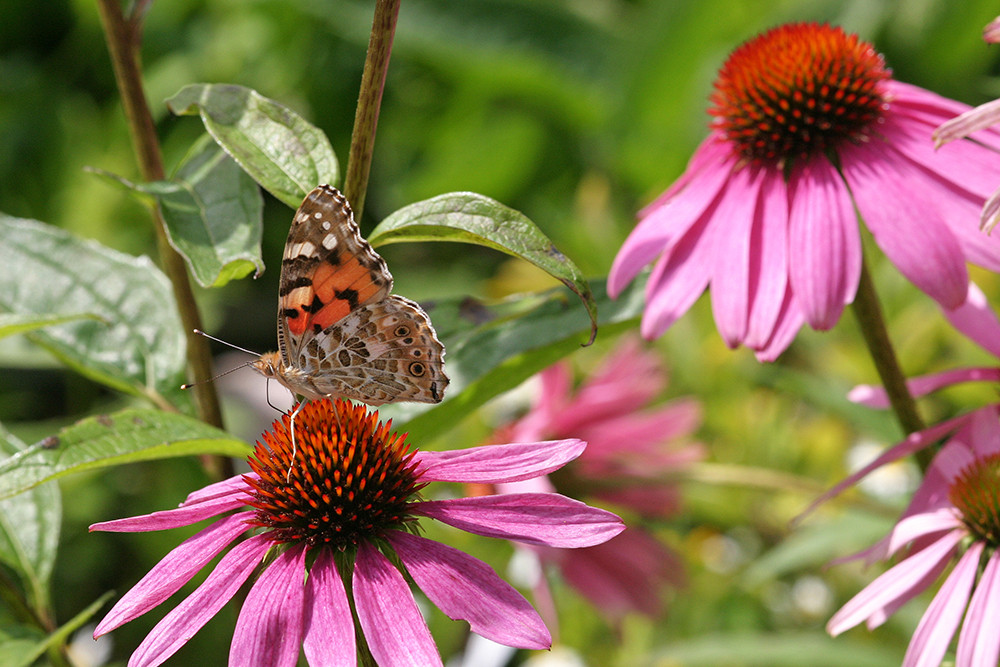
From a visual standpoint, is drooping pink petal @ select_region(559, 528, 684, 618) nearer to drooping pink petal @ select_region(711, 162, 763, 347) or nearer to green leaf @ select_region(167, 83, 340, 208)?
drooping pink petal @ select_region(711, 162, 763, 347)

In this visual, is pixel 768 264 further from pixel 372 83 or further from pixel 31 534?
pixel 31 534

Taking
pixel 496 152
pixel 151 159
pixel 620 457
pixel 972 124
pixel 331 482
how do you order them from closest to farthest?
1. pixel 972 124
2. pixel 331 482
3. pixel 151 159
4. pixel 620 457
5. pixel 496 152

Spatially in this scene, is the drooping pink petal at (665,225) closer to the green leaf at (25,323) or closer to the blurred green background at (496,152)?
the green leaf at (25,323)

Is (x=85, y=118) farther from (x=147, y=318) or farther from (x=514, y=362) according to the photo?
(x=514, y=362)

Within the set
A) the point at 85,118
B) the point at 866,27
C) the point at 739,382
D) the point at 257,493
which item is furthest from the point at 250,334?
the point at 257,493

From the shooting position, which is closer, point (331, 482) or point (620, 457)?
point (331, 482)

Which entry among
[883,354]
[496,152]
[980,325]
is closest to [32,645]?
[883,354]
